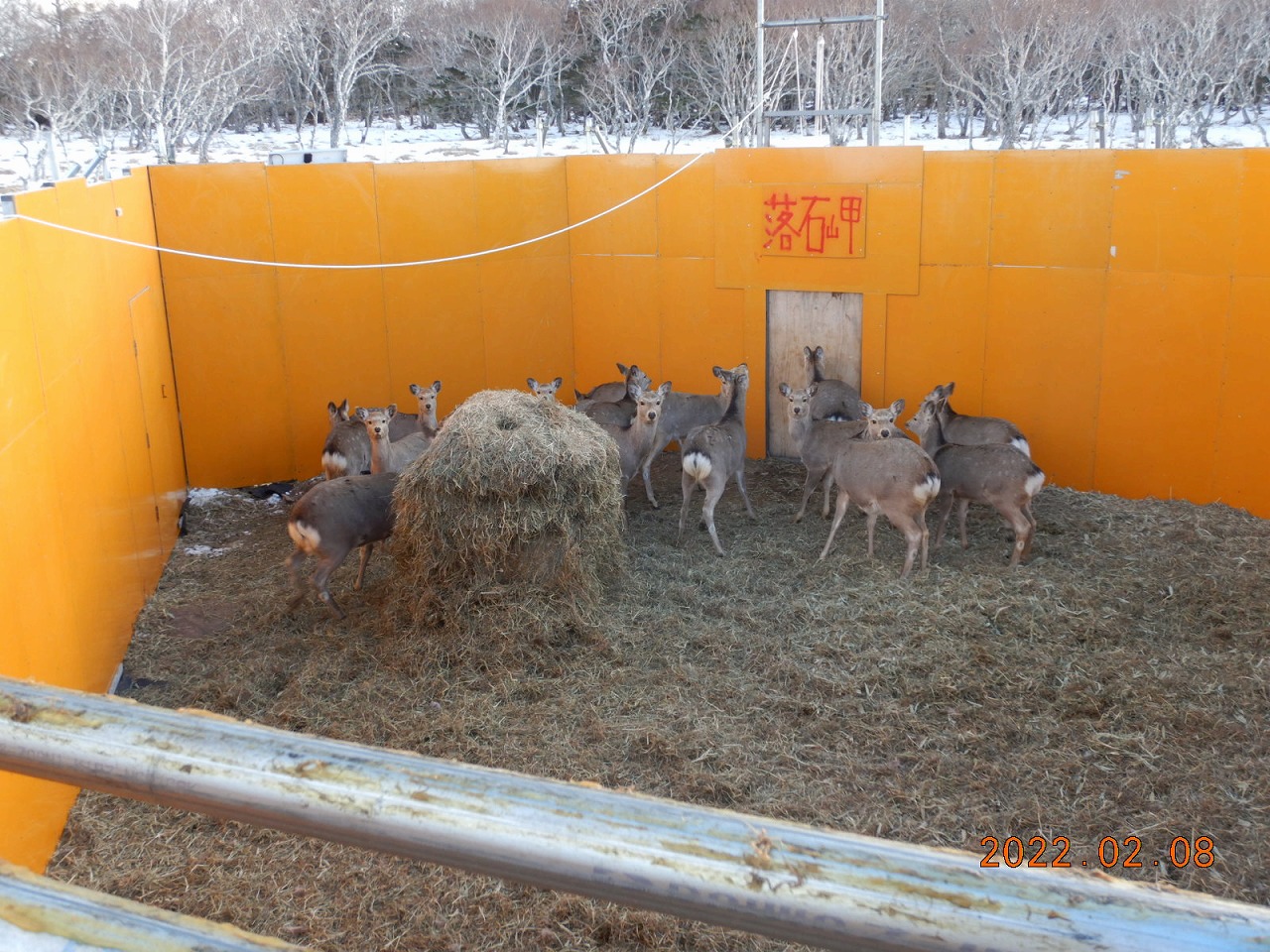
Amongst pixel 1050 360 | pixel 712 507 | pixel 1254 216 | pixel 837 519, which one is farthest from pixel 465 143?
pixel 1254 216

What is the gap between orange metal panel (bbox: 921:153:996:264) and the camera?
10352mm

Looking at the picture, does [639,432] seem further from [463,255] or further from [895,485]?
[463,255]

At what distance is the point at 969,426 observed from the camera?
1009 cm

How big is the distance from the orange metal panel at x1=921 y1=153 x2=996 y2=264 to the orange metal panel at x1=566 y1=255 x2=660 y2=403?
294 cm

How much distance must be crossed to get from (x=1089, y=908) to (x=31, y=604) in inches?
218

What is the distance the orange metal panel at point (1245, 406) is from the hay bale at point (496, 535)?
5797 mm

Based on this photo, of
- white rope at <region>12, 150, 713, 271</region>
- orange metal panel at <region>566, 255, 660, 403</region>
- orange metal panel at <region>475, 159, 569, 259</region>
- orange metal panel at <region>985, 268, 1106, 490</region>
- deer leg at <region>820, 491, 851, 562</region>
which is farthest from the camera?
orange metal panel at <region>566, 255, 660, 403</region>

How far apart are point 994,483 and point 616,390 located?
480 centimetres

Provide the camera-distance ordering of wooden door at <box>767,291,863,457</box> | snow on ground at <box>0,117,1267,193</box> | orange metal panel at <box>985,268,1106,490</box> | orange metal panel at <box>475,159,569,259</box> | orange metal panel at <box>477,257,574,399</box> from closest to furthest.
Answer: orange metal panel at <box>985,268,1106,490</box> → wooden door at <box>767,291,863,457</box> → orange metal panel at <box>475,159,569,259</box> → orange metal panel at <box>477,257,574,399</box> → snow on ground at <box>0,117,1267,193</box>

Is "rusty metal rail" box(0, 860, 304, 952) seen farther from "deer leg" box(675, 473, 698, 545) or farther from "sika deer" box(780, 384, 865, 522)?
"sika deer" box(780, 384, 865, 522)

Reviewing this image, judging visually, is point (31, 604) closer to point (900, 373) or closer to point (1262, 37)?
point (900, 373)

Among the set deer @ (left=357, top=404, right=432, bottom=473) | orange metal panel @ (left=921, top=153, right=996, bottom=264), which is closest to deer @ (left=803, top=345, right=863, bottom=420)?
orange metal panel @ (left=921, top=153, right=996, bottom=264)

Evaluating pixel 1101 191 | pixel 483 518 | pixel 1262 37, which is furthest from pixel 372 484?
pixel 1262 37

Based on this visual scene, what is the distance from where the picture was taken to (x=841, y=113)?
10.6 metres
